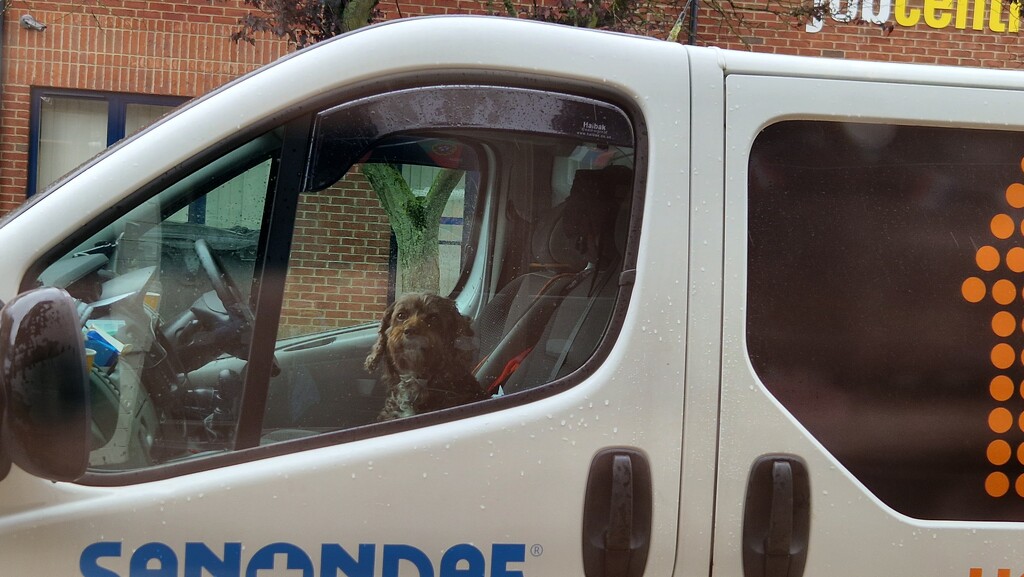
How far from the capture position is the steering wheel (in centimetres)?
164

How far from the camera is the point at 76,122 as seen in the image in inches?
336

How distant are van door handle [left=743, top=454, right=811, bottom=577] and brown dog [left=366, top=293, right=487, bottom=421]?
504 millimetres

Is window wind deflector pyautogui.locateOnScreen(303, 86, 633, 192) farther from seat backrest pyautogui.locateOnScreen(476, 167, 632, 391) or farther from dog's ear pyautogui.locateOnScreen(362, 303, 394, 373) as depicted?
dog's ear pyautogui.locateOnScreen(362, 303, 394, 373)

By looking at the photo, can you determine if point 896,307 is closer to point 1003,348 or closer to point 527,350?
point 1003,348

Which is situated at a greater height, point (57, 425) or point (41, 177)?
point (41, 177)

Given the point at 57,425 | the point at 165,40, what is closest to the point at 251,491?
the point at 57,425

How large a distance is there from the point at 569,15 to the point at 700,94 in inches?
166

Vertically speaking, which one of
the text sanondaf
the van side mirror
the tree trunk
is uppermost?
the tree trunk

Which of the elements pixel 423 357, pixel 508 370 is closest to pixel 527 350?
pixel 508 370

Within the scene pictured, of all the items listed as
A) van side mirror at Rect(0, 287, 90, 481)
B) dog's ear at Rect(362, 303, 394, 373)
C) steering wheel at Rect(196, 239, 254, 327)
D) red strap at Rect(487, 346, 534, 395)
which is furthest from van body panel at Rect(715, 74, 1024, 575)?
van side mirror at Rect(0, 287, 90, 481)

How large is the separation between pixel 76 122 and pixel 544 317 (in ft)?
26.6

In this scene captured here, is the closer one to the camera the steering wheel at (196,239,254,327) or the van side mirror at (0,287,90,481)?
the van side mirror at (0,287,90,481)

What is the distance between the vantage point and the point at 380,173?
67.2 inches

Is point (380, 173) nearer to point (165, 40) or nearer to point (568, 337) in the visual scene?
point (568, 337)
